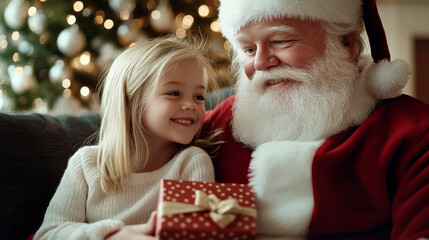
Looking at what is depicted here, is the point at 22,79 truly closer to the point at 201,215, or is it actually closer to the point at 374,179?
the point at 201,215

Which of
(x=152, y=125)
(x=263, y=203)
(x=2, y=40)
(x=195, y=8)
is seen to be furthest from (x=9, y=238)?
(x=195, y=8)

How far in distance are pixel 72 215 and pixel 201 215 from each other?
51cm

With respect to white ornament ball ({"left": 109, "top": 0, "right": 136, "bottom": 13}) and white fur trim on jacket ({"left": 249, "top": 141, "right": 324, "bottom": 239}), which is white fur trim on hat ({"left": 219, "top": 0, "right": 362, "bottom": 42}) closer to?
white fur trim on jacket ({"left": 249, "top": 141, "right": 324, "bottom": 239})

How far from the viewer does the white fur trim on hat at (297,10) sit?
1.42 m

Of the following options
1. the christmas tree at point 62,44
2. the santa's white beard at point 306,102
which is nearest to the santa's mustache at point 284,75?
the santa's white beard at point 306,102

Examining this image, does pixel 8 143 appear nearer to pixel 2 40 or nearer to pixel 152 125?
pixel 152 125

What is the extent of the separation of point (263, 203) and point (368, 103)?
0.53 meters

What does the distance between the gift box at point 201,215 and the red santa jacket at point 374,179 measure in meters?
0.27

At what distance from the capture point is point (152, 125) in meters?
1.46

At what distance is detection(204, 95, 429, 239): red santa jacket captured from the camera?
1.20 m

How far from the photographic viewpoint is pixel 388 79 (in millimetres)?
1372

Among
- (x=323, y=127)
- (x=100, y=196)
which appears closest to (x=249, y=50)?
(x=323, y=127)

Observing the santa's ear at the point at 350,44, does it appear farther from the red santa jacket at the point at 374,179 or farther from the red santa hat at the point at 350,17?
the red santa jacket at the point at 374,179

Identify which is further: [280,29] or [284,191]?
[280,29]
